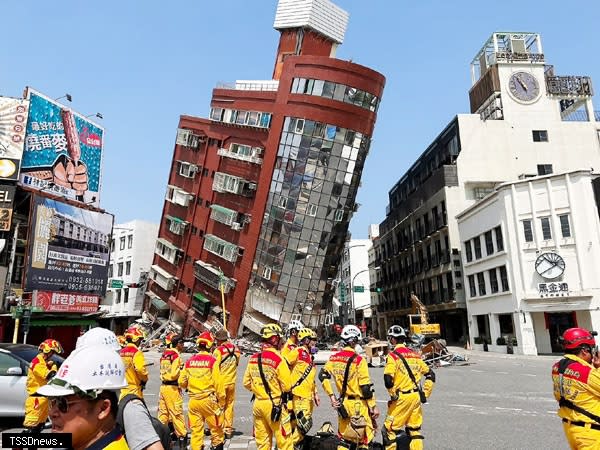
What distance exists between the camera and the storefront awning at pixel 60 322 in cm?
3206

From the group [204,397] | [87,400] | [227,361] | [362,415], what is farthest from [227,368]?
[87,400]

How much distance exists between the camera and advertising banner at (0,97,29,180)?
106ft

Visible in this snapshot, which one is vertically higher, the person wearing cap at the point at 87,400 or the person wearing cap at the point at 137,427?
the person wearing cap at the point at 87,400

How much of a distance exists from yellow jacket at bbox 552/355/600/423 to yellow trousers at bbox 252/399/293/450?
3.82m

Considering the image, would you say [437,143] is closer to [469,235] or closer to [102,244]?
[469,235]

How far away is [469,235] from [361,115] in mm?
13725

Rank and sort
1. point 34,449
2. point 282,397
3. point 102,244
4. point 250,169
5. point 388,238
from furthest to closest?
1. point 388,238
2. point 250,169
3. point 102,244
4. point 282,397
5. point 34,449

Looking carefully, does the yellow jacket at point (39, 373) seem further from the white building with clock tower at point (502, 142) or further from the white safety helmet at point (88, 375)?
the white building with clock tower at point (502, 142)

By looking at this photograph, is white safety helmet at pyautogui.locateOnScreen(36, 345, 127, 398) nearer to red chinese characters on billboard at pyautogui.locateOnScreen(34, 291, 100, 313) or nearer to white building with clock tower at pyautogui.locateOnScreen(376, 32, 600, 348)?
red chinese characters on billboard at pyautogui.locateOnScreen(34, 291, 100, 313)

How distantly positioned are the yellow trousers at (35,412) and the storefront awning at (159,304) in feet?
146

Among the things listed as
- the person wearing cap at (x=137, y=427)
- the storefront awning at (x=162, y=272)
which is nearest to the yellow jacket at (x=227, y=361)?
the person wearing cap at (x=137, y=427)

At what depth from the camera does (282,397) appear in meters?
7.32

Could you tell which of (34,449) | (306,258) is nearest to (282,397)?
(34,449)

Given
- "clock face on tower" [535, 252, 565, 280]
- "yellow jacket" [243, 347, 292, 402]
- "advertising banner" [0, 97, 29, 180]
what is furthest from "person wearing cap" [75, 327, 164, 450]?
"advertising banner" [0, 97, 29, 180]
